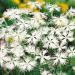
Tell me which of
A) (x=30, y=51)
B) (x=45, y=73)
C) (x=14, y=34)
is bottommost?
(x=45, y=73)

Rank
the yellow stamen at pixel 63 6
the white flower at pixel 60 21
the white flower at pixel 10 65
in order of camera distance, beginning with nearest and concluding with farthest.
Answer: the white flower at pixel 10 65
the white flower at pixel 60 21
the yellow stamen at pixel 63 6

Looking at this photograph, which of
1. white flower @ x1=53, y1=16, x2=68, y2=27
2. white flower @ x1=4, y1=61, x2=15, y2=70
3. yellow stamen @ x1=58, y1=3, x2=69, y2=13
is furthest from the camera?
yellow stamen @ x1=58, y1=3, x2=69, y2=13

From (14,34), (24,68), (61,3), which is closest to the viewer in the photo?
(24,68)

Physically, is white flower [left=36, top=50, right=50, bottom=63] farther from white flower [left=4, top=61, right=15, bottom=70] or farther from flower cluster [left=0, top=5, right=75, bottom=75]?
white flower [left=4, top=61, right=15, bottom=70]

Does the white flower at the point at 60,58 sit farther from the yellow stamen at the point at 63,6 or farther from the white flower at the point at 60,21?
the yellow stamen at the point at 63,6

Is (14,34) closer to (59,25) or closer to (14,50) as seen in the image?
(14,50)

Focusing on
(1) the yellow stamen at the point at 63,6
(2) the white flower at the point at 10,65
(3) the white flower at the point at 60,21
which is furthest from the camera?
(1) the yellow stamen at the point at 63,6

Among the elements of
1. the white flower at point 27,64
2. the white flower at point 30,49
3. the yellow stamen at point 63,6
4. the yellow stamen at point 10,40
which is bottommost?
the white flower at point 27,64

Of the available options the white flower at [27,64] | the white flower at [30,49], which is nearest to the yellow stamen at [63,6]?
the white flower at [30,49]

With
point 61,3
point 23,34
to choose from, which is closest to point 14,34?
point 23,34

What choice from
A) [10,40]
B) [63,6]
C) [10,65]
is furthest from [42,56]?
[63,6]

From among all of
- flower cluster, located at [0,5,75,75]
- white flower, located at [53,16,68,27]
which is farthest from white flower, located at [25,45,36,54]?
white flower, located at [53,16,68,27]
